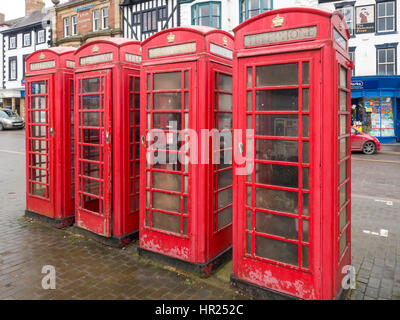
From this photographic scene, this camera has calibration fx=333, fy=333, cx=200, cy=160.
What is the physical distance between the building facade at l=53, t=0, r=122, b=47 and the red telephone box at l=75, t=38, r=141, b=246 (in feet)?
74.1

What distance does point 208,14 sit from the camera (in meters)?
21.8

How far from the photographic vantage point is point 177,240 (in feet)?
15.1

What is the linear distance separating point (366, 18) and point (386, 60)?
9.44 feet

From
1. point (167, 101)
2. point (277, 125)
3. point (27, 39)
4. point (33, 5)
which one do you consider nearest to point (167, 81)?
point (167, 101)

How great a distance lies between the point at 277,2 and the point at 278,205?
19.5 meters

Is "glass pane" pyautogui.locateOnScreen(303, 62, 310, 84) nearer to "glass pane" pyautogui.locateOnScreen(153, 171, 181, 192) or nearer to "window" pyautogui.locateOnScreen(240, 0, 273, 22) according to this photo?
"glass pane" pyautogui.locateOnScreen(153, 171, 181, 192)

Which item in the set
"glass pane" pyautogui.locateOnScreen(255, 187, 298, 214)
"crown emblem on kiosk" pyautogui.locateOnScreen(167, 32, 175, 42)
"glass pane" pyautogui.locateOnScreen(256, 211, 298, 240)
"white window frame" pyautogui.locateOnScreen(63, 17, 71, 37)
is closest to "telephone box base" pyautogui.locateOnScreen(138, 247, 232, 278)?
"glass pane" pyautogui.locateOnScreen(256, 211, 298, 240)

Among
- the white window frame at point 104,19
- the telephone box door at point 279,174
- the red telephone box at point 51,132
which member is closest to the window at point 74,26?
the white window frame at point 104,19

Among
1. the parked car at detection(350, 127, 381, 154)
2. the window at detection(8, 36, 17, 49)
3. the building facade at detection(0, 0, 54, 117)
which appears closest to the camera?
the parked car at detection(350, 127, 381, 154)

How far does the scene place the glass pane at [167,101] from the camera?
4.51 m

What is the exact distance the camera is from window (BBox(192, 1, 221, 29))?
21.7 metres
